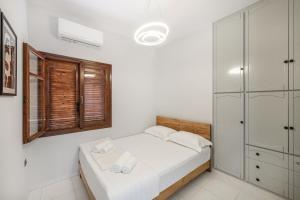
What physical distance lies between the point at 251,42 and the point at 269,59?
15.4 inches

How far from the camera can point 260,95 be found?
83.8 inches

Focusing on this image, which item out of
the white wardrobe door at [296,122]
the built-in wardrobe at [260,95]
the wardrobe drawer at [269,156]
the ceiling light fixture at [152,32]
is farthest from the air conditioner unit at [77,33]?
the wardrobe drawer at [269,156]

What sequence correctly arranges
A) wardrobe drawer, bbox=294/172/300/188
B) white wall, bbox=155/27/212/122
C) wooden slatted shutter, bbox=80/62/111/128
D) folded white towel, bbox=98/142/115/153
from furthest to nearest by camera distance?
white wall, bbox=155/27/212/122, wooden slatted shutter, bbox=80/62/111/128, folded white towel, bbox=98/142/115/153, wardrobe drawer, bbox=294/172/300/188

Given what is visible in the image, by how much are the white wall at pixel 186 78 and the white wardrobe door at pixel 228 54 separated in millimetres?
155

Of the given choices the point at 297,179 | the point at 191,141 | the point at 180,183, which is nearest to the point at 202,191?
the point at 180,183

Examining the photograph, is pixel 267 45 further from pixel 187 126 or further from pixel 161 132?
pixel 161 132

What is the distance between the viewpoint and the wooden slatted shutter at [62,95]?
7.68 feet

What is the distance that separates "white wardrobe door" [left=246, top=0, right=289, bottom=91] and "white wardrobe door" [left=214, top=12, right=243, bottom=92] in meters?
0.13

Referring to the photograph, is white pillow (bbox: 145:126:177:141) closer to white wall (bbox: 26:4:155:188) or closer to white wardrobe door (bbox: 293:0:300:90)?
white wall (bbox: 26:4:155:188)

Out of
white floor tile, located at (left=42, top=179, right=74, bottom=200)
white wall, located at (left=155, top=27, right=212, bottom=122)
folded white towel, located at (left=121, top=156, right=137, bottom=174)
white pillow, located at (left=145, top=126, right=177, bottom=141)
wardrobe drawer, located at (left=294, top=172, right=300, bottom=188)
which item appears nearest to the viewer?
folded white towel, located at (left=121, top=156, right=137, bottom=174)

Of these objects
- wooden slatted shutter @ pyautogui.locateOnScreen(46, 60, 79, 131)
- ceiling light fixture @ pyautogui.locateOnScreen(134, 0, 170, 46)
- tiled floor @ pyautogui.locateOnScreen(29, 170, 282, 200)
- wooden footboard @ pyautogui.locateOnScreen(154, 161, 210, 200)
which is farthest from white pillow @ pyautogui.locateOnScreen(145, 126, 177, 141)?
ceiling light fixture @ pyautogui.locateOnScreen(134, 0, 170, 46)

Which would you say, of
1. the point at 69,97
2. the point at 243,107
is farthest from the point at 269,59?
the point at 69,97

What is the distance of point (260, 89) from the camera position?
2.12m

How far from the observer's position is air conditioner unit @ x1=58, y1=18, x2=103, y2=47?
89.7 inches
